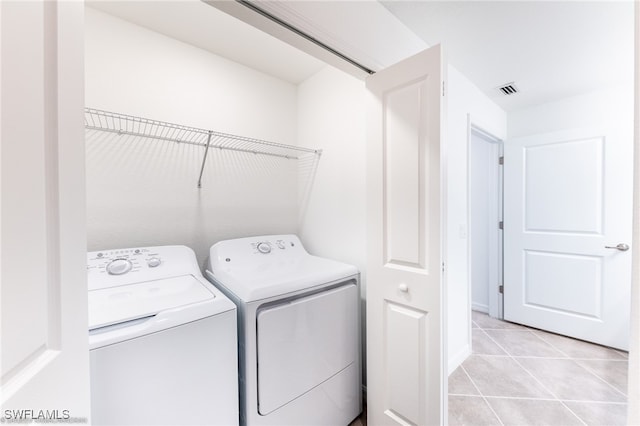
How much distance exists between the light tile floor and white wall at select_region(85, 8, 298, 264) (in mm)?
1863

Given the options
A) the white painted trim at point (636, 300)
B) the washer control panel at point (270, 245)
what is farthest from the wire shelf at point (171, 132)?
the white painted trim at point (636, 300)

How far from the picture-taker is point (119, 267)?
4.31 ft

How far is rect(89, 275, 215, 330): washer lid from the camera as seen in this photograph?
0.94 m

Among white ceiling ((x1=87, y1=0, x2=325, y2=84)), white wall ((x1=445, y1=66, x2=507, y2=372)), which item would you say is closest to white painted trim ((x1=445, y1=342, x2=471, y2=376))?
white wall ((x1=445, y1=66, x2=507, y2=372))

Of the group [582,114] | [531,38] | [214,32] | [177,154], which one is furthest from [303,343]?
[582,114]

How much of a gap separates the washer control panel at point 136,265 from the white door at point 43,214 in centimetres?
85

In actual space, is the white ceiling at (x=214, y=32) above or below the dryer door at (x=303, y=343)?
above

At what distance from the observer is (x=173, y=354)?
99cm

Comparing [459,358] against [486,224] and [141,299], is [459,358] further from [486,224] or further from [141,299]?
[141,299]

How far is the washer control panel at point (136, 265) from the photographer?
1.26 meters

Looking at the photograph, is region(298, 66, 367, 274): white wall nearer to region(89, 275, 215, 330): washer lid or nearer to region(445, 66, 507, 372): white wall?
region(445, 66, 507, 372): white wall

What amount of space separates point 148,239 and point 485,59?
2.67 m

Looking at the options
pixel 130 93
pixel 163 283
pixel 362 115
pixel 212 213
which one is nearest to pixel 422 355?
pixel 163 283

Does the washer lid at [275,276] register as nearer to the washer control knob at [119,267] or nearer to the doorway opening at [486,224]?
the washer control knob at [119,267]
